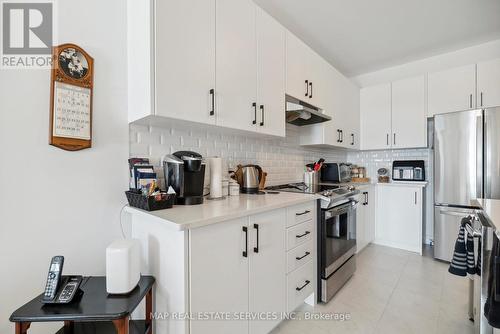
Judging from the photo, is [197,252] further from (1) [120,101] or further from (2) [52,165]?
(1) [120,101]

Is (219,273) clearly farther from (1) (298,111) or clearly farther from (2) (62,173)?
(1) (298,111)

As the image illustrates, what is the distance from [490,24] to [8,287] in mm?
4393

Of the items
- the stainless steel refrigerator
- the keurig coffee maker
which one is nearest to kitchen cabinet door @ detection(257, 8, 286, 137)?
the keurig coffee maker

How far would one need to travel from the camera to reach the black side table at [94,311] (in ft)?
2.68

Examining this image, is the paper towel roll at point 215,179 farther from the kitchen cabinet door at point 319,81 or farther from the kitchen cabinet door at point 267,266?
the kitchen cabinet door at point 319,81

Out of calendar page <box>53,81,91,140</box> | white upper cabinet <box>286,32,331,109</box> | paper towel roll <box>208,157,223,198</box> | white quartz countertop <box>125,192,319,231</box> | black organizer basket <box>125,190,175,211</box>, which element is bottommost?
white quartz countertop <box>125,192,319,231</box>

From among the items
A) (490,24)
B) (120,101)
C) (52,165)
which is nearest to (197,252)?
(52,165)

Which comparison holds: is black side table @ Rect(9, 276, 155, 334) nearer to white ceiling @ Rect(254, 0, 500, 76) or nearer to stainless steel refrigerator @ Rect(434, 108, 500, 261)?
white ceiling @ Rect(254, 0, 500, 76)

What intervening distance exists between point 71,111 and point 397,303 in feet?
8.76

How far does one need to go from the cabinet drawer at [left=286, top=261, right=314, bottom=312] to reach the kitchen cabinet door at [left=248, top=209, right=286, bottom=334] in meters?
0.07

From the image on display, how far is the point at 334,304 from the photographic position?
5.92 feet

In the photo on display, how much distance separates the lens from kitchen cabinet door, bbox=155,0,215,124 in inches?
45.9

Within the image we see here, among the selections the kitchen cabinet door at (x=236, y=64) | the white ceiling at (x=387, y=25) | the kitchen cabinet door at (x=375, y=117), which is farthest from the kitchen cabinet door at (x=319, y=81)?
the kitchen cabinet door at (x=375, y=117)

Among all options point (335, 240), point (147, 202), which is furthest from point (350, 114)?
point (147, 202)
